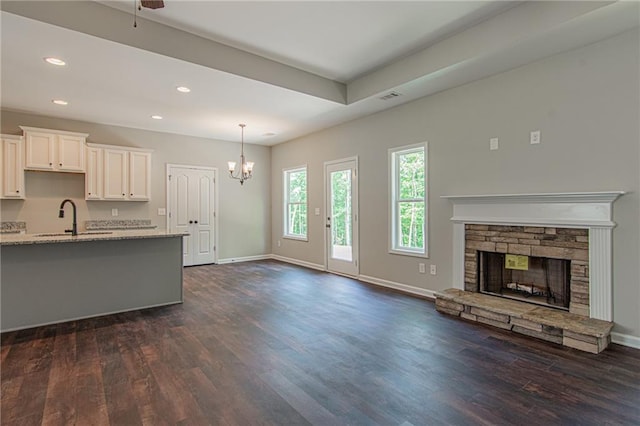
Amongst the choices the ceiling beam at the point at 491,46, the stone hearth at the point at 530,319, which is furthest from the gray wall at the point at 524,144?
the stone hearth at the point at 530,319

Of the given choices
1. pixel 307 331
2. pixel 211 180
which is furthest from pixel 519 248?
pixel 211 180

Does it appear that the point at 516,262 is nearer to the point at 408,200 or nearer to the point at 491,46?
the point at 408,200

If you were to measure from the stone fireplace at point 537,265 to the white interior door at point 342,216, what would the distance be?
196cm

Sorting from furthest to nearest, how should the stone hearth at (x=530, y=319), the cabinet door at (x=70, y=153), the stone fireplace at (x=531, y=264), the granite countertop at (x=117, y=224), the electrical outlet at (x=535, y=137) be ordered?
the granite countertop at (x=117, y=224) < the cabinet door at (x=70, y=153) < the electrical outlet at (x=535, y=137) < the stone fireplace at (x=531, y=264) < the stone hearth at (x=530, y=319)

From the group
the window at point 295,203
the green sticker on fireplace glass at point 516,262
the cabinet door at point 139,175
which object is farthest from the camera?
the window at point 295,203

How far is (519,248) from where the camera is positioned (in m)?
3.65

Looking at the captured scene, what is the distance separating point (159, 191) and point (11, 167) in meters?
2.20

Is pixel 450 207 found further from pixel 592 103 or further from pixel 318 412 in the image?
pixel 318 412

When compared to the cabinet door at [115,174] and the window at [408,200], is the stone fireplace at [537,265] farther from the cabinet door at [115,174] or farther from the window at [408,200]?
the cabinet door at [115,174]

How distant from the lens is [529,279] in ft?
12.4

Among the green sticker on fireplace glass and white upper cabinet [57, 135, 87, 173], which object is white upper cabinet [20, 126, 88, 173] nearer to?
white upper cabinet [57, 135, 87, 173]

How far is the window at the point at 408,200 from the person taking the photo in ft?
15.6

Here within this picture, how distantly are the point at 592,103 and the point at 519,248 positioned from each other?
159 centimetres

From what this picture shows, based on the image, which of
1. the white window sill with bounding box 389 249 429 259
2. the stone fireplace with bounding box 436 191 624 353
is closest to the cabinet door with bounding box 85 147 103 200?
the white window sill with bounding box 389 249 429 259
